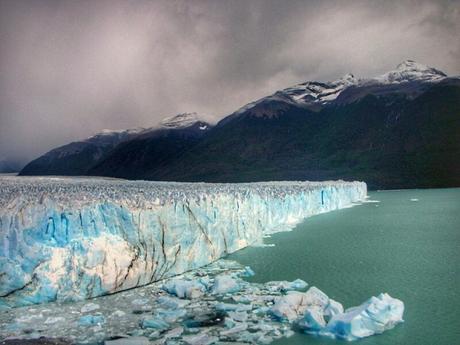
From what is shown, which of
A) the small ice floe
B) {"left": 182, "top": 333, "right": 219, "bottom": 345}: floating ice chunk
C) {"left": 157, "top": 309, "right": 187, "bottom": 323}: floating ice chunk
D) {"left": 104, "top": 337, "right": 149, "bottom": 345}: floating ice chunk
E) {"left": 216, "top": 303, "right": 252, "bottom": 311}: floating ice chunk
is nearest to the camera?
{"left": 104, "top": 337, "right": 149, "bottom": 345}: floating ice chunk

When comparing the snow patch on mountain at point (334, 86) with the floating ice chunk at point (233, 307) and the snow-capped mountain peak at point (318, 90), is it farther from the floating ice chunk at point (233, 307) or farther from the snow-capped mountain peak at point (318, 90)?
the floating ice chunk at point (233, 307)

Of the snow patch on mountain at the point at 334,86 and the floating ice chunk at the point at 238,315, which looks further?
the snow patch on mountain at the point at 334,86

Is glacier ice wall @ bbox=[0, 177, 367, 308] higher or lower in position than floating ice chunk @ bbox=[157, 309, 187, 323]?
higher

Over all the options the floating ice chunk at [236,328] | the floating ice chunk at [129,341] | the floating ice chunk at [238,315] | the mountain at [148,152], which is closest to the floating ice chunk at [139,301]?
the floating ice chunk at [129,341]

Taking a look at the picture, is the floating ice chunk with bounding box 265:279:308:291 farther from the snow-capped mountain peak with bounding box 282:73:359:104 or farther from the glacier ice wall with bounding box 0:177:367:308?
the snow-capped mountain peak with bounding box 282:73:359:104

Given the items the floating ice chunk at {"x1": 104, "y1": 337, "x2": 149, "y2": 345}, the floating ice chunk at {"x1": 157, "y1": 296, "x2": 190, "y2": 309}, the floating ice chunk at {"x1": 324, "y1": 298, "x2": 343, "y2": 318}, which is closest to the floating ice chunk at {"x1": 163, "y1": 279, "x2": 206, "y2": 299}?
the floating ice chunk at {"x1": 157, "y1": 296, "x2": 190, "y2": 309}

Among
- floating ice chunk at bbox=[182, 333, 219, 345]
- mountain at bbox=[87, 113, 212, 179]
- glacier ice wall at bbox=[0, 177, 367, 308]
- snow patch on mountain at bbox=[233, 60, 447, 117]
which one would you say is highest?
snow patch on mountain at bbox=[233, 60, 447, 117]

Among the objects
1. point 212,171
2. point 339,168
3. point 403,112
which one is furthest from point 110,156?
point 403,112

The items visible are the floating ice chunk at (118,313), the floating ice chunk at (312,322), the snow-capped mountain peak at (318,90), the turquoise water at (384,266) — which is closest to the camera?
the floating ice chunk at (312,322)
